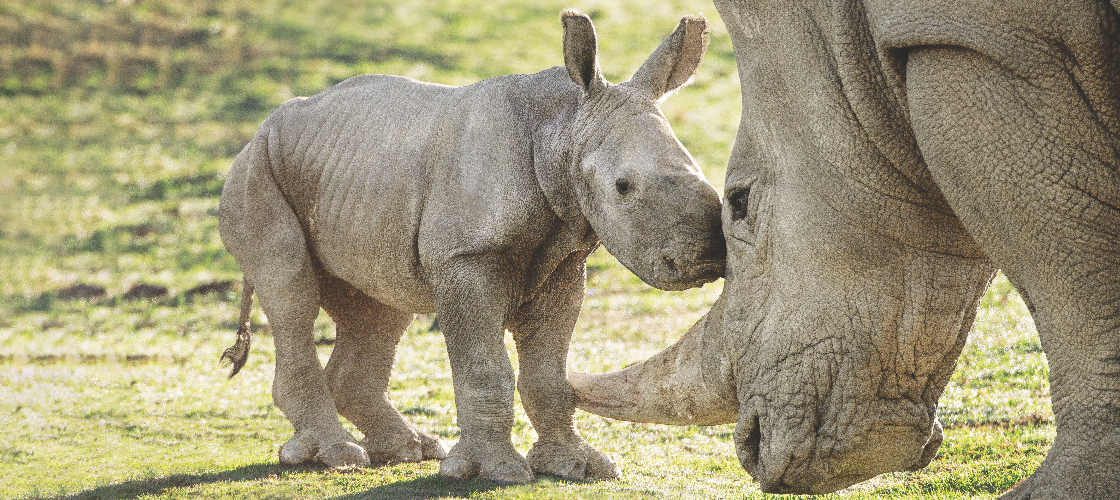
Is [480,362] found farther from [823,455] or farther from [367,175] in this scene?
[823,455]

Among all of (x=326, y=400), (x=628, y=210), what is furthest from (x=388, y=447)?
(x=628, y=210)

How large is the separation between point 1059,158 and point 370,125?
4167 millimetres

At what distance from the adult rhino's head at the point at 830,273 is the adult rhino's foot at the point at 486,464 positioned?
156 cm

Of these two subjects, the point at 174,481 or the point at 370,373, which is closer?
the point at 174,481

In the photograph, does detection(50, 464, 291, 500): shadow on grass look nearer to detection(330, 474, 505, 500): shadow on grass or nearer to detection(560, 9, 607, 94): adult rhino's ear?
detection(330, 474, 505, 500): shadow on grass

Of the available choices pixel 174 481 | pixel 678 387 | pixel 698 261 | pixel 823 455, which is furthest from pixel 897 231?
pixel 174 481

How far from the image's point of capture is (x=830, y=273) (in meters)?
4.11

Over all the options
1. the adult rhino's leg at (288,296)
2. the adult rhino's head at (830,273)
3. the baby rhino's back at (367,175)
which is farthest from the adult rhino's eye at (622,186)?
the adult rhino's leg at (288,296)

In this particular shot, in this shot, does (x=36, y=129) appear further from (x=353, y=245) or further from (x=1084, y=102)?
(x=1084, y=102)

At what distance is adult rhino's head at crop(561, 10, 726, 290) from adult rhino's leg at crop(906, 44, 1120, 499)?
165 cm

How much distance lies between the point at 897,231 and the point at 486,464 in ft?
8.43

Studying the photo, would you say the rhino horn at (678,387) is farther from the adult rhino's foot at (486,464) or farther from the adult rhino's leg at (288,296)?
the adult rhino's leg at (288,296)

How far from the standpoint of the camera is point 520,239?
580cm

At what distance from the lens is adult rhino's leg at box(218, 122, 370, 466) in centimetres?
671
